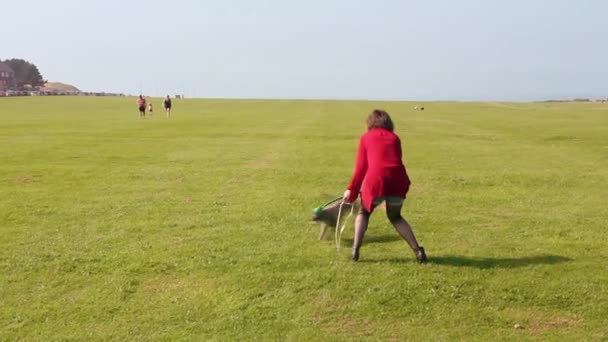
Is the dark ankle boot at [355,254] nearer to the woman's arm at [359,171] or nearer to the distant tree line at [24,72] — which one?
the woman's arm at [359,171]

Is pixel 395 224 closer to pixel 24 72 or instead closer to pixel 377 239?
pixel 377 239

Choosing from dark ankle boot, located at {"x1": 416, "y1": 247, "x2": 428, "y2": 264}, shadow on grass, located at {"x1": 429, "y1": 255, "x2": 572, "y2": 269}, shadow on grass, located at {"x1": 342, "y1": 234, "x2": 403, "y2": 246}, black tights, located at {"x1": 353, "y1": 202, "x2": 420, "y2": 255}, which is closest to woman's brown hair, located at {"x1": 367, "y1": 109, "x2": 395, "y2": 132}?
black tights, located at {"x1": 353, "y1": 202, "x2": 420, "y2": 255}

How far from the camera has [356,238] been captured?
8.24m

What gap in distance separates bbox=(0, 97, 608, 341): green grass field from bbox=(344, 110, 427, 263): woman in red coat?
78cm

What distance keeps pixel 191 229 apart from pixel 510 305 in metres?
5.42

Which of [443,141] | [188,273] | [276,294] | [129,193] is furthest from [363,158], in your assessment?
[443,141]

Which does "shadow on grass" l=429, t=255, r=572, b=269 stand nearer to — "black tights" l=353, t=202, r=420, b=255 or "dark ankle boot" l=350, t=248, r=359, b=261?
"black tights" l=353, t=202, r=420, b=255

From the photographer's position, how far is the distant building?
173 metres

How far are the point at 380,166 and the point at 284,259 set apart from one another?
6.23 feet

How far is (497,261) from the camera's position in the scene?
8.41 metres

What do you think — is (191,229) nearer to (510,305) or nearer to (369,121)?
(369,121)

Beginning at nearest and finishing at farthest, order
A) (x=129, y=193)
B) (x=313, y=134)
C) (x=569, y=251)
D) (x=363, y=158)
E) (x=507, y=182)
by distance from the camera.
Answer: (x=363, y=158), (x=569, y=251), (x=129, y=193), (x=507, y=182), (x=313, y=134)

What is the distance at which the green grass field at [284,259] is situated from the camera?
6.44 metres

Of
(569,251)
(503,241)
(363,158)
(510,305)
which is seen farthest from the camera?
(503,241)
